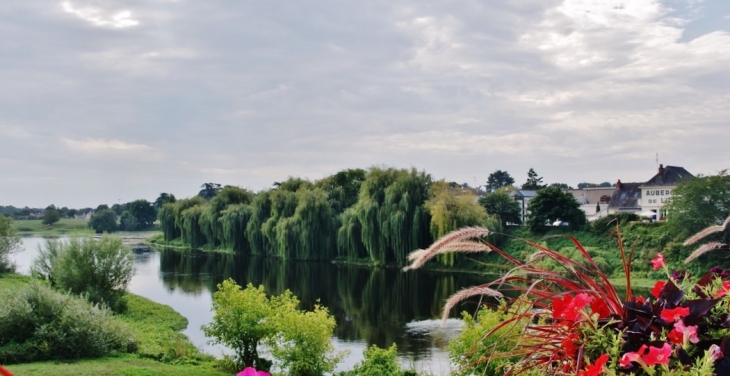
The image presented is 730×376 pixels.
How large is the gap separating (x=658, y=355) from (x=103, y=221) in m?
89.0

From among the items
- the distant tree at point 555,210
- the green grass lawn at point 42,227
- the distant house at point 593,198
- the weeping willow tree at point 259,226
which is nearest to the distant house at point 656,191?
the distant house at point 593,198

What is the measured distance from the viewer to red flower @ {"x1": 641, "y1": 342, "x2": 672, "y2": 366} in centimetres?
138

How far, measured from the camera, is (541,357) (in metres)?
2.03

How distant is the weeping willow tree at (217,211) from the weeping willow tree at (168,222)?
21.4 ft

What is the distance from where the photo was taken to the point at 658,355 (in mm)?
1389

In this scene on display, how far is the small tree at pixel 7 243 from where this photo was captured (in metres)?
29.4

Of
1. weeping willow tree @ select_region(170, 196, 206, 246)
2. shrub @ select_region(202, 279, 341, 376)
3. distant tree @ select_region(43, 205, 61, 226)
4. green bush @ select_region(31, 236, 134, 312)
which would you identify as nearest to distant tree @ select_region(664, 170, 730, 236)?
shrub @ select_region(202, 279, 341, 376)

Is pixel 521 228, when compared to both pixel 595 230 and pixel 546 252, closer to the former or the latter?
pixel 595 230

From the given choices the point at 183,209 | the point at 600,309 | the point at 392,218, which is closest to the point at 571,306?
the point at 600,309

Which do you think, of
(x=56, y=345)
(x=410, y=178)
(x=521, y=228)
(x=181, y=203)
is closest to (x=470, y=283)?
(x=410, y=178)

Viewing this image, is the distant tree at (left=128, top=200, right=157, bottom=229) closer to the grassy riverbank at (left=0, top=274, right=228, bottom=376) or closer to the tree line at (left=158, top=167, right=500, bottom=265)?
the tree line at (left=158, top=167, right=500, bottom=265)

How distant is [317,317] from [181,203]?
4457 centimetres

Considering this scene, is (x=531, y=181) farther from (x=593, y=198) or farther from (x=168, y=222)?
(x=168, y=222)

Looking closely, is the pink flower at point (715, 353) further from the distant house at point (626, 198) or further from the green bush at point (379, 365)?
the distant house at point (626, 198)
